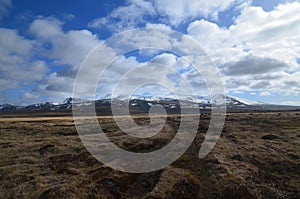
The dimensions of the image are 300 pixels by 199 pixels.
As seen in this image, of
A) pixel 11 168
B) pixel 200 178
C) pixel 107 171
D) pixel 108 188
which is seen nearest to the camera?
pixel 108 188

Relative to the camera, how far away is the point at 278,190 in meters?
20.4

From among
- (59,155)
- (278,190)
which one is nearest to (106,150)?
(59,155)

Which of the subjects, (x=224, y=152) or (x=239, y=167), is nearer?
(x=239, y=167)

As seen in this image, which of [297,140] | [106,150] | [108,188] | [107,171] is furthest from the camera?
[297,140]

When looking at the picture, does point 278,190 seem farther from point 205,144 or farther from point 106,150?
point 106,150

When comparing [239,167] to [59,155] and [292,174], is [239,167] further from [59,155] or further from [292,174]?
[59,155]

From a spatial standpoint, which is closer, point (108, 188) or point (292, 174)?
point (108, 188)

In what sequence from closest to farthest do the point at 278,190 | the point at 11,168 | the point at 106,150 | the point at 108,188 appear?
the point at 278,190 < the point at 108,188 < the point at 11,168 < the point at 106,150

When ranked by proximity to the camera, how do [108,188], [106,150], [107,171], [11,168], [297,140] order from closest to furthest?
[108,188]
[107,171]
[11,168]
[106,150]
[297,140]

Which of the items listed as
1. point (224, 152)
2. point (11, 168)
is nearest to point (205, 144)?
point (224, 152)

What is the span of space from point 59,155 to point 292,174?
2598 centimetres

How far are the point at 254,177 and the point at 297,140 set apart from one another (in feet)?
73.8

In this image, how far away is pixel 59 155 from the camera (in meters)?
34.9

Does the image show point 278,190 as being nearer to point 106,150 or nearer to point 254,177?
point 254,177
